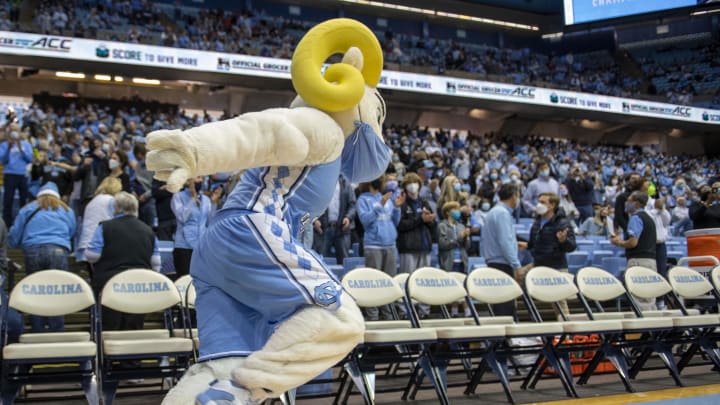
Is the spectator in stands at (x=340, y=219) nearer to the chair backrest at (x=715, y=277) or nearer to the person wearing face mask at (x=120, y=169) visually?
the person wearing face mask at (x=120, y=169)

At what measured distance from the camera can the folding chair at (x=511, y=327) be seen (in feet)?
15.4

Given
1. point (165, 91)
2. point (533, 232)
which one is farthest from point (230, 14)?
point (533, 232)

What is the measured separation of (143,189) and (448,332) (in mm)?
4776

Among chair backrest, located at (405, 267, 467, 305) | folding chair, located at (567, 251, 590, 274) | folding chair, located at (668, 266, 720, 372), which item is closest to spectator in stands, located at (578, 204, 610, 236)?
folding chair, located at (567, 251, 590, 274)

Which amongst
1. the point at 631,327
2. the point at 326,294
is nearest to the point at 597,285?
the point at 631,327

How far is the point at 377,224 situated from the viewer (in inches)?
266

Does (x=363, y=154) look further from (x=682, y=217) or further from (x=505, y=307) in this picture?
(x=682, y=217)

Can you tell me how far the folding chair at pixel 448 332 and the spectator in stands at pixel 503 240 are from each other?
2.94 feet

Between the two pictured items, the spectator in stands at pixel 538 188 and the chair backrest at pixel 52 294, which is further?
the spectator in stands at pixel 538 188

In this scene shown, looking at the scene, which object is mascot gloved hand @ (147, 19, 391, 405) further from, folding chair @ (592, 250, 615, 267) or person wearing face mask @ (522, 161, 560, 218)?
folding chair @ (592, 250, 615, 267)

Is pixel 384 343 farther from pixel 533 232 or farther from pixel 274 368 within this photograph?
pixel 533 232

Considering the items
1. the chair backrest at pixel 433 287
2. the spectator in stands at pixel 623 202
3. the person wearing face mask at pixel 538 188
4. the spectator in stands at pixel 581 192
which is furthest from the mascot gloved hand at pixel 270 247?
the spectator in stands at pixel 581 192

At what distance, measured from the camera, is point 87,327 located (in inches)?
232

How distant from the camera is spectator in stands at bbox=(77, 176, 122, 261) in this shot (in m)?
6.00
